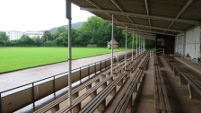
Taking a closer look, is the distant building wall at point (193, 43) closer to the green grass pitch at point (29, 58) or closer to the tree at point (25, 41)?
the green grass pitch at point (29, 58)

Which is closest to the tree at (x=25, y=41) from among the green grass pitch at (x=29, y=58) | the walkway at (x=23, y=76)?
the green grass pitch at (x=29, y=58)

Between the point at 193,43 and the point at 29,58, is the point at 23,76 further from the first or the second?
the point at 29,58

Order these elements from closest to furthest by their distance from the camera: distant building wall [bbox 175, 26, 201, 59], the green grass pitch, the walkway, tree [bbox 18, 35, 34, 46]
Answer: the walkway → distant building wall [bbox 175, 26, 201, 59] → the green grass pitch → tree [bbox 18, 35, 34, 46]

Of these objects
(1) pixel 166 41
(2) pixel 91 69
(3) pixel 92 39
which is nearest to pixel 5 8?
(3) pixel 92 39

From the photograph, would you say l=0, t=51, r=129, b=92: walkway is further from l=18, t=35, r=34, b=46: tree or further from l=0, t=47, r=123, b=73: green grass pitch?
l=18, t=35, r=34, b=46: tree

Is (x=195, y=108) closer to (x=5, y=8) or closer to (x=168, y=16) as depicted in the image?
(x=168, y=16)

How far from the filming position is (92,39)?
88250 mm

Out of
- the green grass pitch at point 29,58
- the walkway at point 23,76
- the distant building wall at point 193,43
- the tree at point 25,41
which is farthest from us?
the tree at point 25,41

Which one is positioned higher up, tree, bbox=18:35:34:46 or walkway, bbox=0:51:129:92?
tree, bbox=18:35:34:46

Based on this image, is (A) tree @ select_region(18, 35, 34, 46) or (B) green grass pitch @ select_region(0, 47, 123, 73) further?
(A) tree @ select_region(18, 35, 34, 46)

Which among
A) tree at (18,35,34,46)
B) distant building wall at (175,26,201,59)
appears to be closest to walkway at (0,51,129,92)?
distant building wall at (175,26,201,59)

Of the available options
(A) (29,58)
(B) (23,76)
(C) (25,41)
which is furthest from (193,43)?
(C) (25,41)

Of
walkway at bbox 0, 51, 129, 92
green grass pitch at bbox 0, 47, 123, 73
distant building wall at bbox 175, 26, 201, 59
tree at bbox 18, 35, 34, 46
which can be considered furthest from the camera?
tree at bbox 18, 35, 34, 46

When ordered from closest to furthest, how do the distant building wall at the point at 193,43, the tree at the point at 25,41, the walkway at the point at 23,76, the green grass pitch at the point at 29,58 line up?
the walkway at the point at 23,76 < the distant building wall at the point at 193,43 < the green grass pitch at the point at 29,58 < the tree at the point at 25,41
